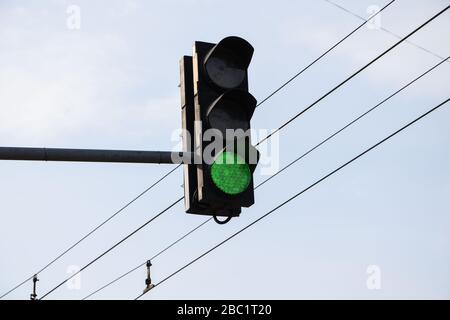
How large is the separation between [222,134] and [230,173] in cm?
23

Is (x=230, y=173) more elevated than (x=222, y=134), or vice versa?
(x=222, y=134)

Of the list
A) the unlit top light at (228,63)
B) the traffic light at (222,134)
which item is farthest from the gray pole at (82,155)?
the unlit top light at (228,63)

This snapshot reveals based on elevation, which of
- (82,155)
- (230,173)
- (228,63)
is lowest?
(230,173)

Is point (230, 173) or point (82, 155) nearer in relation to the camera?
point (230, 173)

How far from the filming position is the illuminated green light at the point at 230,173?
4379 mm

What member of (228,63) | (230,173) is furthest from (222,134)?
(228,63)

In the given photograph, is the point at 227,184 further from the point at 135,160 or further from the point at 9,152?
the point at 9,152

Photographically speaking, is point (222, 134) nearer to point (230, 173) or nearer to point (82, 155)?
point (230, 173)

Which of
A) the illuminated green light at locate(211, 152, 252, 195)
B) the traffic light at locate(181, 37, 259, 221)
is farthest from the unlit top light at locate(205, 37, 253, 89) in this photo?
the illuminated green light at locate(211, 152, 252, 195)

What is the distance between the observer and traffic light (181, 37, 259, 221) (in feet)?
14.4

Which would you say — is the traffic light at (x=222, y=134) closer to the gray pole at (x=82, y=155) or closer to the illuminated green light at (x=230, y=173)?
the illuminated green light at (x=230, y=173)

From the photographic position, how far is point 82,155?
452 cm
